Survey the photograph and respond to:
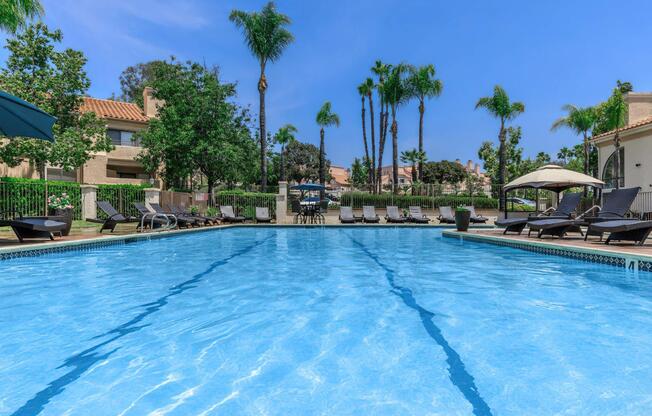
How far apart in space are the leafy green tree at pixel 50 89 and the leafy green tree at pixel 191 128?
3470mm

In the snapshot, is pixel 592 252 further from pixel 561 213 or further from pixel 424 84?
pixel 424 84

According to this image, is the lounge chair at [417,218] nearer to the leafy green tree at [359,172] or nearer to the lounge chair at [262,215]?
the lounge chair at [262,215]

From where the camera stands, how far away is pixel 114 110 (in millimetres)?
29203

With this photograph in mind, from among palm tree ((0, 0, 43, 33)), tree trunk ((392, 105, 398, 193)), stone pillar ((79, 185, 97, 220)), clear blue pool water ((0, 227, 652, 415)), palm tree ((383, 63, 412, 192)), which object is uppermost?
palm tree ((383, 63, 412, 192))

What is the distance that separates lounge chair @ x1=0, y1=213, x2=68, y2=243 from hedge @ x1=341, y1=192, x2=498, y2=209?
19406 mm

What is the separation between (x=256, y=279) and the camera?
6727 mm

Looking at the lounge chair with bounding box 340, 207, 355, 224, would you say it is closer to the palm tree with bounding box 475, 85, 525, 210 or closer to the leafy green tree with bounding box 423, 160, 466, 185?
the palm tree with bounding box 475, 85, 525, 210

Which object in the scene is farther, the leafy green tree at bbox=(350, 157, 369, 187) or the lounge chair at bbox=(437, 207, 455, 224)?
the leafy green tree at bbox=(350, 157, 369, 187)

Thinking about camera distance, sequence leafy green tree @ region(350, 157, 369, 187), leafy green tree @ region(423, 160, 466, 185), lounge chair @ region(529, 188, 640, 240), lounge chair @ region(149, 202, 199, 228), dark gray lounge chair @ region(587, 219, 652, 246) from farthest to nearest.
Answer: leafy green tree @ region(423, 160, 466, 185)
leafy green tree @ region(350, 157, 369, 187)
lounge chair @ region(149, 202, 199, 228)
lounge chair @ region(529, 188, 640, 240)
dark gray lounge chair @ region(587, 219, 652, 246)

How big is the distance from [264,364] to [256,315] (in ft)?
4.52

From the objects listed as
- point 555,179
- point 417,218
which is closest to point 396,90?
point 417,218

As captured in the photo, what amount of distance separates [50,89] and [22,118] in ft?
47.0

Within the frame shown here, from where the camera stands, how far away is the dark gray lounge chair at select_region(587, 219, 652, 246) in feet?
27.6

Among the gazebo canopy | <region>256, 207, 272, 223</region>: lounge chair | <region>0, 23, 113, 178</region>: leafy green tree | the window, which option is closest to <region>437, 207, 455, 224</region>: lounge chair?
the gazebo canopy
